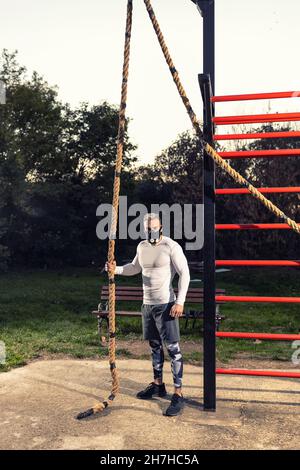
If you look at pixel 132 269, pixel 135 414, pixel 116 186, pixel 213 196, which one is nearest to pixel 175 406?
pixel 135 414

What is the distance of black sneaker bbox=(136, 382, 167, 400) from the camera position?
5.03 m

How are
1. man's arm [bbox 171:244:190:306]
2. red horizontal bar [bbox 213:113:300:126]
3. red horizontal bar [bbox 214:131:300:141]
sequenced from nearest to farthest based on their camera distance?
red horizontal bar [bbox 214:131:300:141], red horizontal bar [bbox 213:113:300:126], man's arm [bbox 171:244:190:306]

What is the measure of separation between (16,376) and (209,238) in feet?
8.65

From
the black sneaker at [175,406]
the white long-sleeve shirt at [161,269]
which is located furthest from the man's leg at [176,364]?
the white long-sleeve shirt at [161,269]

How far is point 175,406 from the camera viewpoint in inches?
183

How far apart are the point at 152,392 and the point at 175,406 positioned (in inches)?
18.0

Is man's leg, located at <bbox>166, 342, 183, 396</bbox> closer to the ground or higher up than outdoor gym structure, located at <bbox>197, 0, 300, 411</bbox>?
closer to the ground

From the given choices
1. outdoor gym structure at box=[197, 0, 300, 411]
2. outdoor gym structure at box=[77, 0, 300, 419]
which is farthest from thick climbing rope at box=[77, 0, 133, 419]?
outdoor gym structure at box=[197, 0, 300, 411]

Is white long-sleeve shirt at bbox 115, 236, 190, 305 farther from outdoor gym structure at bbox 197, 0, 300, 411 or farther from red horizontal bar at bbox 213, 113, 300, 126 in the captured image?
red horizontal bar at bbox 213, 113, 300, 126

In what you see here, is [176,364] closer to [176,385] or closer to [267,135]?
[176,385]

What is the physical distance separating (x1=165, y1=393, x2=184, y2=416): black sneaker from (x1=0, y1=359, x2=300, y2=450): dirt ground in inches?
2.5

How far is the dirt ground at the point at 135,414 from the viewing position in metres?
3.94

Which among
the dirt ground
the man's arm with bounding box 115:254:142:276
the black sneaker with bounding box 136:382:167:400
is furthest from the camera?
the man's arm with bounding box 115:254:142:276
